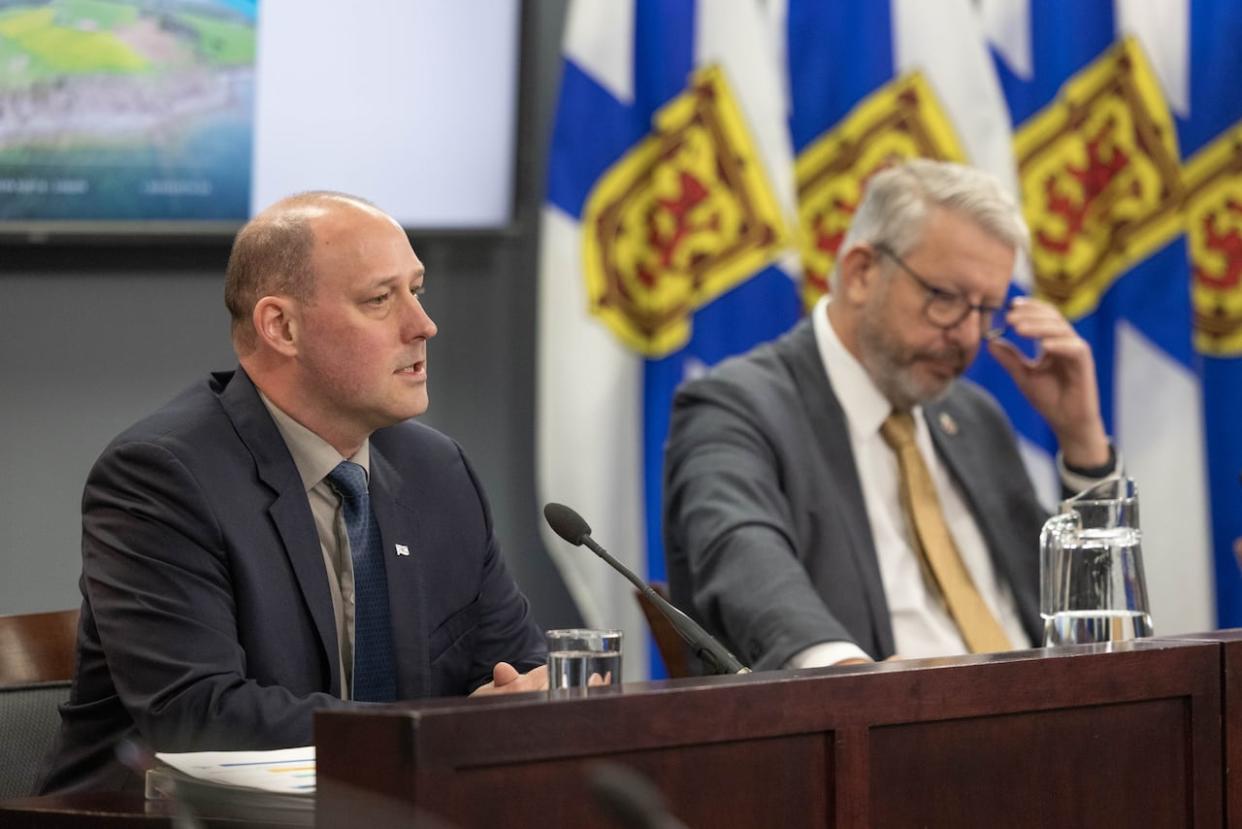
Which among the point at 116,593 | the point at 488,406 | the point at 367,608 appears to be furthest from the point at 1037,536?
the point at 116,593

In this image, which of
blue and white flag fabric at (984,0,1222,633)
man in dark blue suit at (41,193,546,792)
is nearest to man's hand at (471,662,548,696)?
man in dark blue suit at (41,193,546,792)

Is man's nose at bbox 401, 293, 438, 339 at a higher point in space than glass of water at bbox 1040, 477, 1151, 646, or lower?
higher

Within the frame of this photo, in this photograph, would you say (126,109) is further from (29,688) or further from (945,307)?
(945,307)

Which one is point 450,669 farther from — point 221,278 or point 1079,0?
point 1079,0

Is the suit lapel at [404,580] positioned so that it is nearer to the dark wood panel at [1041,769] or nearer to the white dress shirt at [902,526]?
the dark wood panel at [1041,769]

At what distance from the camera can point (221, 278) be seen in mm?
3623

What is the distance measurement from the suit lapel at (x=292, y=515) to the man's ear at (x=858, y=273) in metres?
1.36

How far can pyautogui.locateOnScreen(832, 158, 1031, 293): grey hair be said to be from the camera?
3.34 m

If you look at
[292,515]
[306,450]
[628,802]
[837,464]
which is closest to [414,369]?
[306,450]

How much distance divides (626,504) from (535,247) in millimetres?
606

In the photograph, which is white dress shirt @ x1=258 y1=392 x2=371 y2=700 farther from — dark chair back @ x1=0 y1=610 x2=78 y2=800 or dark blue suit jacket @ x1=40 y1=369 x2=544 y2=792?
dark chair back @ x1=0 y1=610 x2=78 y2=800

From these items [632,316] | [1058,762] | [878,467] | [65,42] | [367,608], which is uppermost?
[65,42]

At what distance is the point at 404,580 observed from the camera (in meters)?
2.48

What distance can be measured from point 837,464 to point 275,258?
123 cm
